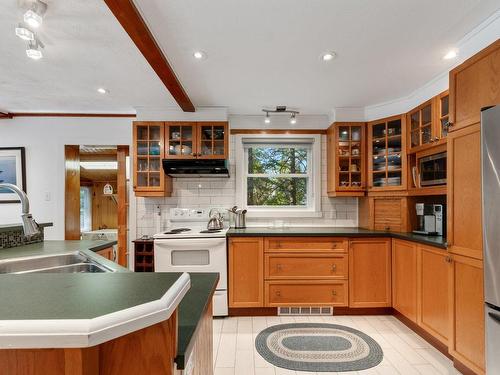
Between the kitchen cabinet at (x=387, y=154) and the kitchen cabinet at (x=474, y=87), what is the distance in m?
1.11

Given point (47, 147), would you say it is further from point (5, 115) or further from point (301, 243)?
point (301, 243)

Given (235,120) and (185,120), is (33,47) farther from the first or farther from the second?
(235,120)

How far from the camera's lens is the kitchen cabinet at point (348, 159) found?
339 centimetres

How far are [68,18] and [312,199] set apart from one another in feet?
10.3

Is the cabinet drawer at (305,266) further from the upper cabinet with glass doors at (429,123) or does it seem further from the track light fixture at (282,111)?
the track light fixture at (282,111)

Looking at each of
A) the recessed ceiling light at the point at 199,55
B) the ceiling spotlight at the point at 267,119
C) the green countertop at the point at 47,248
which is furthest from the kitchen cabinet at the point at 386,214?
the green countertop at the point at 47,248

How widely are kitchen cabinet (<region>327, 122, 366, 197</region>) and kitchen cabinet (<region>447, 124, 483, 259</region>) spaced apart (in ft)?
4.56

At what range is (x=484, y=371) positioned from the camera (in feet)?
5.48

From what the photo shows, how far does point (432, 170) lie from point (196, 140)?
2.58 m

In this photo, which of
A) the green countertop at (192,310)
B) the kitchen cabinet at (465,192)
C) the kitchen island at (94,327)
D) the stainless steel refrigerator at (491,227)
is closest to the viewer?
the kitchen island at (94,327)

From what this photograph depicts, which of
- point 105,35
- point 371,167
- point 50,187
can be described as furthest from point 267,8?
point 50,187

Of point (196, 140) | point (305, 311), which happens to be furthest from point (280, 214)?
point (196, 140)

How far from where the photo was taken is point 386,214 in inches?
127

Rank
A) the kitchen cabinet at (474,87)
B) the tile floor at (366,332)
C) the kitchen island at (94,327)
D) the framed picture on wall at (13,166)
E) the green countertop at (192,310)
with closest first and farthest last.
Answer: the kitchen island at (94,327) → the green countertop at (192,310) → the kitchen cabinet at (474,87) → the tile floor at (366,332) → the framed picture on wall at (13,166)
